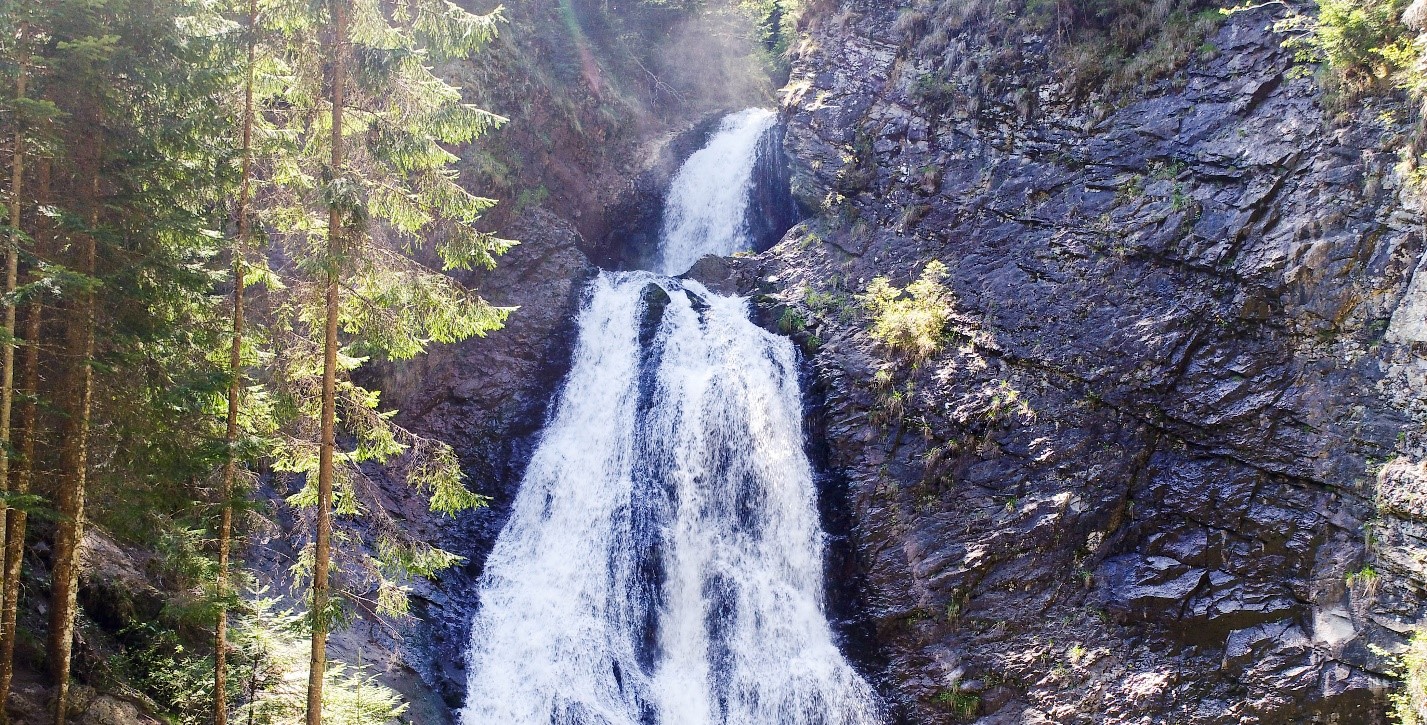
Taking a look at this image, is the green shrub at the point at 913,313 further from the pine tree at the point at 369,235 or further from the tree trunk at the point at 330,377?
the tree trunk at the point at 330,377

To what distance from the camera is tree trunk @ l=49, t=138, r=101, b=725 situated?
887 centimetres

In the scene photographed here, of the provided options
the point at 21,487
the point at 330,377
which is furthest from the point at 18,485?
the point at 330,377

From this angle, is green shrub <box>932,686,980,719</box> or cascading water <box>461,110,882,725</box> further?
cascading water <box>461,110,882,725</box>

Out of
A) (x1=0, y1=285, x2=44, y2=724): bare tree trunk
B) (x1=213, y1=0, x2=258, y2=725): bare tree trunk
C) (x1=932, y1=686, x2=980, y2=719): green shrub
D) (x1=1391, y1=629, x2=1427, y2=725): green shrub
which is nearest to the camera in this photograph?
(x1=0, y1=285, x2=44, y2=724): bare tree trunk

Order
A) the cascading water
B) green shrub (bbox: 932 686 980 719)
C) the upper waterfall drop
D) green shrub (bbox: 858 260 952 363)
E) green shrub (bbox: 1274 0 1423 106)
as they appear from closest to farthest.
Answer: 1. green shrub (bbox: 1274 0 1423 106)
2. green shrub (bbox: 932 686 980 719)
3. the cascading water
4. green shrub (bbox: 858 260 952 363)
5. the upper waterfall drop

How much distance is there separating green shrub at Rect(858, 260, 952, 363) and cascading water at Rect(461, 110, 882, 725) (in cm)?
223

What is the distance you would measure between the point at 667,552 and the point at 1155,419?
933 cm

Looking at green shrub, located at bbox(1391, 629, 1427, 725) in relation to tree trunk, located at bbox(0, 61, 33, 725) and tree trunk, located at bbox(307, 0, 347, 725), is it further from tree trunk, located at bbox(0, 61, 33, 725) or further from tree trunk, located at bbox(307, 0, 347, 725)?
tree trunk, located at bbox(0, 61, 33, 725)

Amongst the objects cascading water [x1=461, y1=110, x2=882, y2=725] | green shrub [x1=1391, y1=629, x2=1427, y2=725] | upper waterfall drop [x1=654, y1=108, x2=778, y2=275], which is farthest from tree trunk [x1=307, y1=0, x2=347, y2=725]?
upper waterfall drop [x1=654, y1=108, x2=778, y2=275]

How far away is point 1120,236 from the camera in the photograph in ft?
53.7

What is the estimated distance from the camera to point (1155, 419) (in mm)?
14656

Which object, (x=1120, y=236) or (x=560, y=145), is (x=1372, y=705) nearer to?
(x=1120, y=236)

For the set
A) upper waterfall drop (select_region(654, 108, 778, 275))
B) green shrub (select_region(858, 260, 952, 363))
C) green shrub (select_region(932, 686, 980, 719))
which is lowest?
green shrub (select_region(932, 686, 980, 719))

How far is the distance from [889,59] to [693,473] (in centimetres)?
1329
